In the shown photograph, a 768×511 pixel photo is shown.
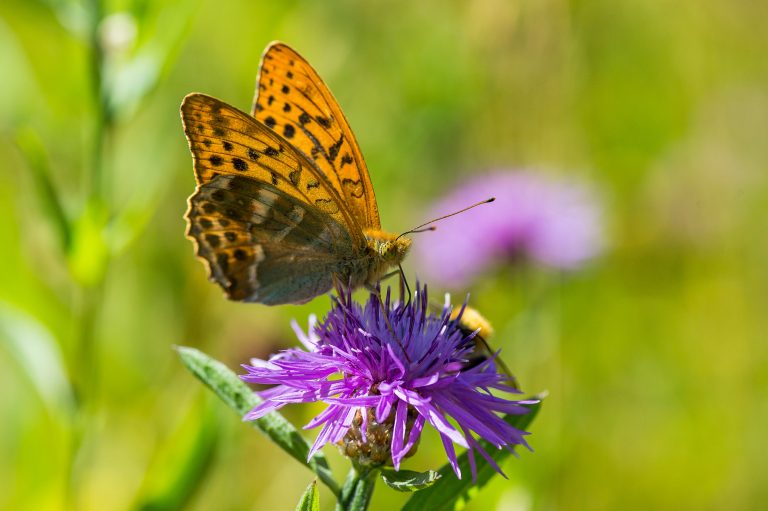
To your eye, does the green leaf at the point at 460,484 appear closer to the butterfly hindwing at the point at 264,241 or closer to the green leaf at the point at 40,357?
the butterfly hindwing at the point at 264,241

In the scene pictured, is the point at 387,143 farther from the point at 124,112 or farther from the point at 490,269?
the point at 124,112

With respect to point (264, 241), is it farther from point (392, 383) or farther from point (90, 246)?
point (392, 383)

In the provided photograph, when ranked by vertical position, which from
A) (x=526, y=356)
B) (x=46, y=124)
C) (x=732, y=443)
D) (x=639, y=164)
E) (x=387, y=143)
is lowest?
(x=732, y=443)

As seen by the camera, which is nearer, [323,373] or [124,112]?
[323,373]

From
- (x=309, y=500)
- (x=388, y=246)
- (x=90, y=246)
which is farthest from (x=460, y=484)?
(x=90, y=246)

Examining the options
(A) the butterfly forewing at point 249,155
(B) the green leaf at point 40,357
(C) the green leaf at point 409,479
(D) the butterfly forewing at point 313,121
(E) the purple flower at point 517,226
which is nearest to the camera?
(C) the green leaf at point 409,479

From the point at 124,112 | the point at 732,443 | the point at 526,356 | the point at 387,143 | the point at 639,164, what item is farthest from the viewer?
the point at 639,164

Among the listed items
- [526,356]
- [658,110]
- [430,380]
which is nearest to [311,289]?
[430,380]

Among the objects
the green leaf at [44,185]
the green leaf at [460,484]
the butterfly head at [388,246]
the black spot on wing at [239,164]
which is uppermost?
the green leaf at [44,185]

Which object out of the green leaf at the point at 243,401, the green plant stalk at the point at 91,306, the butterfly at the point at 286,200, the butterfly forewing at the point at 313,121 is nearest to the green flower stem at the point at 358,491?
the green leaf at the point at 243,401
